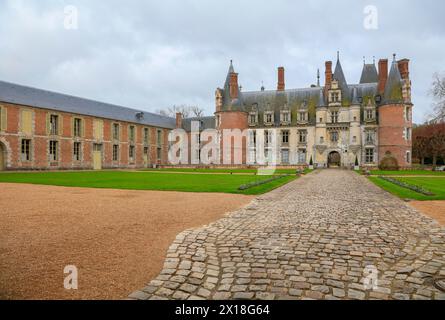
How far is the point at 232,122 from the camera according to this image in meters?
42.6

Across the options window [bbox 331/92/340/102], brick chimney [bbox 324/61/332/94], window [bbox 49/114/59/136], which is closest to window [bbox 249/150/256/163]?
window [bbox 331/92/340/102]

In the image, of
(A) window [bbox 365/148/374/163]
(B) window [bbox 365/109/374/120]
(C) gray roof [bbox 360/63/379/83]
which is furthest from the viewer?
(C) gray roof [bbox 360/63/379/83]

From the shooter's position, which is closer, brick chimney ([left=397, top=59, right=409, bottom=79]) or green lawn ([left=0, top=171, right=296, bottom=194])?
green lawn ([left=0, top=171, right=296, bottom=194])

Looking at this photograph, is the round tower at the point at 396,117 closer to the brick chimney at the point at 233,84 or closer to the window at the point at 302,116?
the window at the point at 302,116

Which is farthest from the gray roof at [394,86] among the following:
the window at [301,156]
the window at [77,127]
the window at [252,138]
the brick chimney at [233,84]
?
the window at [77,127]

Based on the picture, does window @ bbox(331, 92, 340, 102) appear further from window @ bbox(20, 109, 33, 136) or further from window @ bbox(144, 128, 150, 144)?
window @ bbox(20, 109, 33, 136)

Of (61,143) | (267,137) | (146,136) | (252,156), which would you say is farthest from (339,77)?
(61,143)

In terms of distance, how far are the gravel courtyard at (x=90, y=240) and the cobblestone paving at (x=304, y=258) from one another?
375mm

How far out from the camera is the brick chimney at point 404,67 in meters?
36.7

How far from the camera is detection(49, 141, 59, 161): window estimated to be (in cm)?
3212

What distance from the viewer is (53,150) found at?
106 ft

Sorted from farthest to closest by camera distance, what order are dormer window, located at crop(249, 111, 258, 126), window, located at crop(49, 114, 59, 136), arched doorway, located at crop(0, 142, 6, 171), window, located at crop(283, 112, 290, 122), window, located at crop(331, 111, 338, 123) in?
1. dormer window, located at crop(249, 111, 258, 126)
2. window, located at crop(283, 112, 290, 122)
3. window, located at crop(331, 111, 338, 123)
4. window, located at crop(49, 114, 59, 136)
5. arched doorway, located at crop(0, 142, 6, 171)
